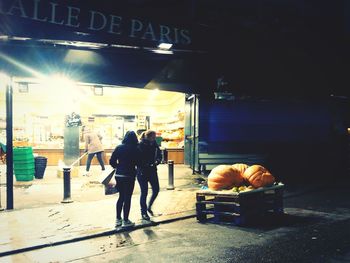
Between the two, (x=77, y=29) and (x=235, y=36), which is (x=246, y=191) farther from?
(x=235, y=36)

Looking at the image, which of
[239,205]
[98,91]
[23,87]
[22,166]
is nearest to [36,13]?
[239,205]

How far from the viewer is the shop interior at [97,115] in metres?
17.1

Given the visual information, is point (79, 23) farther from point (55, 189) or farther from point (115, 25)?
point (55, 189)

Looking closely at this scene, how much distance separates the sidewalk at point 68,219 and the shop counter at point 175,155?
27.1ft

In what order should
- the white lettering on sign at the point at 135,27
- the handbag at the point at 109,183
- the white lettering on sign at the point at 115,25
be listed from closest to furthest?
1. the white lettering on sign at the point at 115,25
2. the white lettering on sign at the point at 135,27
3. the handbag at the point at 109,183

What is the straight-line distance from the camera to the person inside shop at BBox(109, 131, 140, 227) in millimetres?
6719

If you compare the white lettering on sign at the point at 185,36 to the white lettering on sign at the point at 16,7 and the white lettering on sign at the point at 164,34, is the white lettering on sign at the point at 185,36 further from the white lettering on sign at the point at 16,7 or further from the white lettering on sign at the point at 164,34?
the white lettering on sign at the point at 16,7

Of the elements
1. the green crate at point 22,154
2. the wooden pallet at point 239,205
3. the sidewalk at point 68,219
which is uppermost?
the green crate at point 22,154

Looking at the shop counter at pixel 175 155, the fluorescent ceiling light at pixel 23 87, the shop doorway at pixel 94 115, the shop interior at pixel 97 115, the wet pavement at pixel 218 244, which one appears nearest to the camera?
the wet pavement at pixel 218 244

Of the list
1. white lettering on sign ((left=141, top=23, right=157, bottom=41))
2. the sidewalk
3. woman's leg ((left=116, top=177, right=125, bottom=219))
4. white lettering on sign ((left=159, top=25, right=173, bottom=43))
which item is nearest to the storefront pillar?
the sidewalk

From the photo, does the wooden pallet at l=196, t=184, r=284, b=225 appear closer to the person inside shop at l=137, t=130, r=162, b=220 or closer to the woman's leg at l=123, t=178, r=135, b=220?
the person inside shop at l=137, t=130, r=162, b=220

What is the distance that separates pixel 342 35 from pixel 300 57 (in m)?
3.29

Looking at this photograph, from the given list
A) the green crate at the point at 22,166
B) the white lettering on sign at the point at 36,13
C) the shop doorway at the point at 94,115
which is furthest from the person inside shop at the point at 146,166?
the green crate at the point at 22,166

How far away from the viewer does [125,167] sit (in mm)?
6723
